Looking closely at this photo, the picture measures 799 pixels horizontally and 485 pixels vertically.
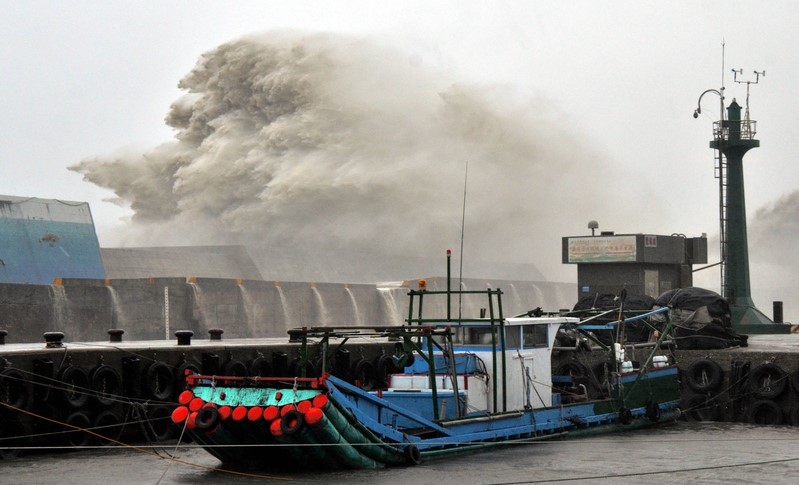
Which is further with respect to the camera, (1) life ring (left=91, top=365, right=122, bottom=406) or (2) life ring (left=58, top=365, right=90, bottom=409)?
(1) life ring (left=91, top=365, right=122, bottom=406)

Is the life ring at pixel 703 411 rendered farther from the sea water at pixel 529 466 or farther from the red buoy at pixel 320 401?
the red buoy at pixel 320 401

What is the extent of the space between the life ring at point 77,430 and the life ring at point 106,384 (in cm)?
56

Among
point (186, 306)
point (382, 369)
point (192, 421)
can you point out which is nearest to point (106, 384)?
point (192, 421)

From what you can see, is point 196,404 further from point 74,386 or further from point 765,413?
point 765,413

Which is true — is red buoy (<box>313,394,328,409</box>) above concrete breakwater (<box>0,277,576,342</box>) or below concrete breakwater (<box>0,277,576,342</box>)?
A: below

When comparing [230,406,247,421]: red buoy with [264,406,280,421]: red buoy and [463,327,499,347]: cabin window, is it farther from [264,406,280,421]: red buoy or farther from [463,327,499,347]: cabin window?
[463,327,499,347]: cabin window

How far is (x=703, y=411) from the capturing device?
952 inches

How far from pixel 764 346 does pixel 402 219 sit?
38007 millimetres

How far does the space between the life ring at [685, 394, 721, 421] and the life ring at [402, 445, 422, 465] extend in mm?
9648

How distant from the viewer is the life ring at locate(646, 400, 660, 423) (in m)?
22.3

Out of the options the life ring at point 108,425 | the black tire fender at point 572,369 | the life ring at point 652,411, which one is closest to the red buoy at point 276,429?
the life ring at point 108,425

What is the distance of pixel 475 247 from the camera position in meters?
66.8

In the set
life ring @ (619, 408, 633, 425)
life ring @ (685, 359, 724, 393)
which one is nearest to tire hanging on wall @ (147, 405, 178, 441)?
life ring @ (619, 408, 633, 425)

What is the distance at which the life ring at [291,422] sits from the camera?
15.3 m
